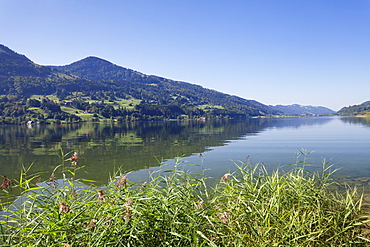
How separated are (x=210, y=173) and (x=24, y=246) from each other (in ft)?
58.7

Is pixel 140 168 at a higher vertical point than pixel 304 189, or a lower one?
lower

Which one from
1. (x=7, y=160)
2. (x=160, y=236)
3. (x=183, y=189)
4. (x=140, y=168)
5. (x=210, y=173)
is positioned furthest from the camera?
(x=7, y=160)

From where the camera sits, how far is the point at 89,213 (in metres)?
5.67

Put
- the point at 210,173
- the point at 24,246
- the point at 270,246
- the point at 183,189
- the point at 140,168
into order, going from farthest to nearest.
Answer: the point at 140,168, the point at 210,173, the point at 183,189, the point at 24,246, the point at 270,246

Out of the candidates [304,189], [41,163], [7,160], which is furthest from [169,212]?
[7,160]

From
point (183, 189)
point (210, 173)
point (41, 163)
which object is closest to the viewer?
point (183, 189)

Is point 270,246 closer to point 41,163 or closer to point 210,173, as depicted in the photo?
point 210,173

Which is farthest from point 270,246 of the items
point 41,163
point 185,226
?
point 41,163

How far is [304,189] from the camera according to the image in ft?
22.6

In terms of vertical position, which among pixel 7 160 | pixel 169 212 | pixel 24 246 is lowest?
pixel 7 160

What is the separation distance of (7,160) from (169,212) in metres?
33.5

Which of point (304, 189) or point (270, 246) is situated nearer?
point (270, 246)

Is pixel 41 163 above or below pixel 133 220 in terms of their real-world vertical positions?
below

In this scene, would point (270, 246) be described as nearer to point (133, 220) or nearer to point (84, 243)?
point (133, 220)
